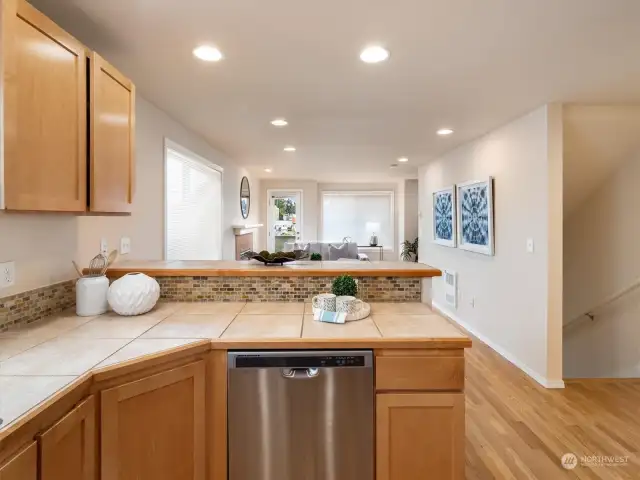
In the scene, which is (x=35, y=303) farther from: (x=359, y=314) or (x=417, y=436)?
(x=417, y=436)

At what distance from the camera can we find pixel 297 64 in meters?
2.33

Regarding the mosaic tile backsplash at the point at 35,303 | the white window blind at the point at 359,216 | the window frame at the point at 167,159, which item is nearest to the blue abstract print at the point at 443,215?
the window frame at the point at 167,159

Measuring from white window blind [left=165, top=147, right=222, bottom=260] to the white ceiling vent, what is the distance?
3.10 meters

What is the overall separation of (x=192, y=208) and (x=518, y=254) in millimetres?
3288

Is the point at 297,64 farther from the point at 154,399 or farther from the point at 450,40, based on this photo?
the point at 154,399

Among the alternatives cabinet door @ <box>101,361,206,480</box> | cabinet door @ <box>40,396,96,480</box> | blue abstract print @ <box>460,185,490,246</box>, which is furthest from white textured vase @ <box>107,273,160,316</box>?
blue abstract print @ <box>460,185,490,246</box>

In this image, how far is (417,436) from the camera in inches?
61.2

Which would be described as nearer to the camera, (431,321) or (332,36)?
(431,321)

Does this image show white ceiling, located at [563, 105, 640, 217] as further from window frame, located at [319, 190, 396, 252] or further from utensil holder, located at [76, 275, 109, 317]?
window frame, located at [319, 190, 396, 252]

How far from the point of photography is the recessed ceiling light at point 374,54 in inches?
83.0

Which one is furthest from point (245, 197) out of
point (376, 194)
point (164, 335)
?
point (164, 335)

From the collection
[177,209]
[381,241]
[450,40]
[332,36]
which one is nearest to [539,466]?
[450,40]

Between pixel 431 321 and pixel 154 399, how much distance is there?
1178 millimetres

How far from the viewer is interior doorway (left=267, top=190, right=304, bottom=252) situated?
357 inches
